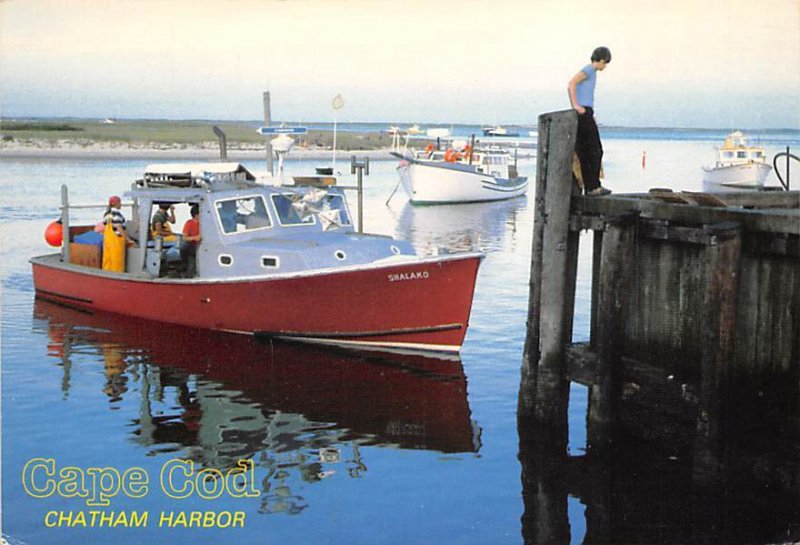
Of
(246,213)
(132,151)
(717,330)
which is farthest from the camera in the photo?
(132,151)

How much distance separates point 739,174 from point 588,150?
1661 inches

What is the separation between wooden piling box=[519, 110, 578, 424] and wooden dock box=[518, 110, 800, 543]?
13 millimetres

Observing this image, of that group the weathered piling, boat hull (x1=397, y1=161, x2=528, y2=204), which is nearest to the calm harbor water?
the weathered piling

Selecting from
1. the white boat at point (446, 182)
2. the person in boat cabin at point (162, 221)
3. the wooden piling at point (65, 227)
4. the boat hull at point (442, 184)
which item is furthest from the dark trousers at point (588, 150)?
the boat hull at point (442, 184)

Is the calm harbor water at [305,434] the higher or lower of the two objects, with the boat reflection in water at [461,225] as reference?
lower

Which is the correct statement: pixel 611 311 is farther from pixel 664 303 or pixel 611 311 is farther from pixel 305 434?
pixel 305 434

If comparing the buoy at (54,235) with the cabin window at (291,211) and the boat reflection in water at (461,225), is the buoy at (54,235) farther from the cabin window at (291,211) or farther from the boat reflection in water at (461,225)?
the boat reflection in water at (461,225)

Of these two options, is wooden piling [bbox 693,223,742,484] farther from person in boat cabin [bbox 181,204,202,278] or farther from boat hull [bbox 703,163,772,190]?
boat hull [bbox 703,163,772,190]

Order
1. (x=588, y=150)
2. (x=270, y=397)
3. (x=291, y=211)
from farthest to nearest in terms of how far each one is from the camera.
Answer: (x=291, y=211), (x=270, y=397), (x=588, y=150)

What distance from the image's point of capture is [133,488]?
10.4 meters

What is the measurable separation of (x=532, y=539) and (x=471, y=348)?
715 cm

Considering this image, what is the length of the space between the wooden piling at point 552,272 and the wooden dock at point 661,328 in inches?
0.5

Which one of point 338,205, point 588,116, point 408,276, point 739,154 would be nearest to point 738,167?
point 739,154

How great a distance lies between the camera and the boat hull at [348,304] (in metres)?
15.1
